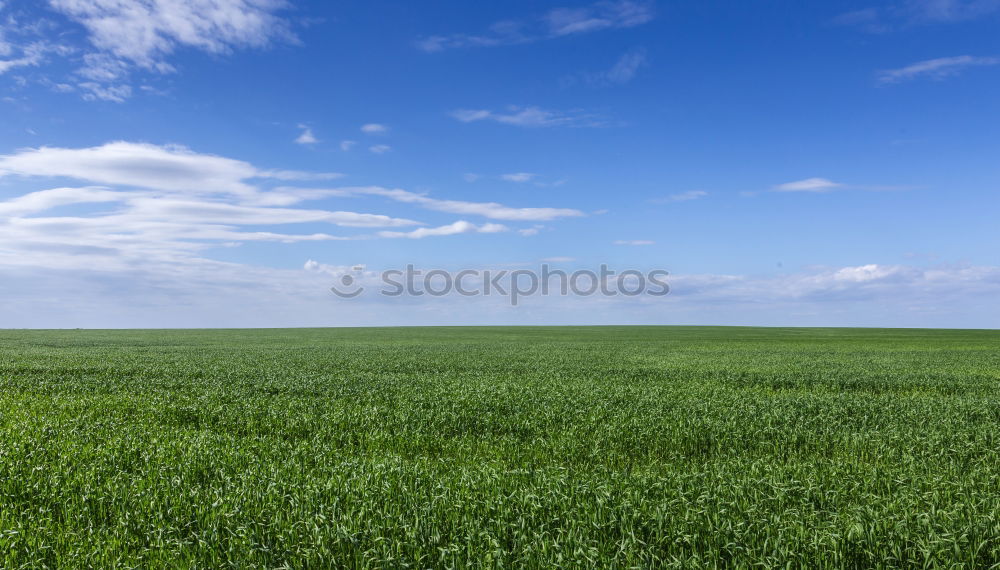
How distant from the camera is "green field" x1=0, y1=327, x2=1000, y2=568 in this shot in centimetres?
661

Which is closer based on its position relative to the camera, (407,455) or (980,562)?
(980,562)

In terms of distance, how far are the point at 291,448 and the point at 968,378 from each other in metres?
27.0

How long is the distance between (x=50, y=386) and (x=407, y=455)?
17033mm

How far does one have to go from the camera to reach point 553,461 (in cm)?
1100

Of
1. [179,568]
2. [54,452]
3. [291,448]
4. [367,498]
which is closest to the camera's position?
[179,568]

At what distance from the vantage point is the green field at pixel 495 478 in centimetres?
661

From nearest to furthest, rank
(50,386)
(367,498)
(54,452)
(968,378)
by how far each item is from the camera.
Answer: (367,498)
(54,452)
(50,386)
(968,378)

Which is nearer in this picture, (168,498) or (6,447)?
(168,498)

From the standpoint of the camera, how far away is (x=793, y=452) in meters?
12.1

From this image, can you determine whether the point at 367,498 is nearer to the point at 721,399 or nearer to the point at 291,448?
the point at 291,448

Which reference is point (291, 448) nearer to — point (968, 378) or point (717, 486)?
point (717, 486)

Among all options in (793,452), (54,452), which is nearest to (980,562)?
(793,452)

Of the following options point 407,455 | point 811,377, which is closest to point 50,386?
point 407,455

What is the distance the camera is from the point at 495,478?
8.90 m
